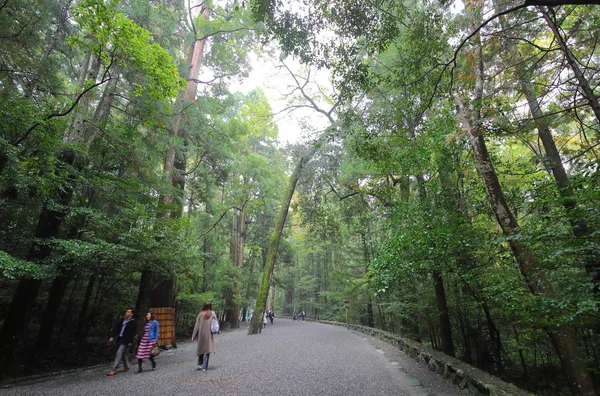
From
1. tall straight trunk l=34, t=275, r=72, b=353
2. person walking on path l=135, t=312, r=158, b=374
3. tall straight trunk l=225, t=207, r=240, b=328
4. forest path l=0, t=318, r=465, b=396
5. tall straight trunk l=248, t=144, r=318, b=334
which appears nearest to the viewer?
forest path l=0, t=318, r=465, b=396

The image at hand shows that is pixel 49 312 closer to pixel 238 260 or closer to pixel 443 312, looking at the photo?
pixel 443 312

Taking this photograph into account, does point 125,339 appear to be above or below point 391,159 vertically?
below

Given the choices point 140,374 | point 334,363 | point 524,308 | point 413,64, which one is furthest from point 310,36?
point 140,374

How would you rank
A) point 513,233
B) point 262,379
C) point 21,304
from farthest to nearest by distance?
1. point 21,304
2. point 262,379
3. point 513,233

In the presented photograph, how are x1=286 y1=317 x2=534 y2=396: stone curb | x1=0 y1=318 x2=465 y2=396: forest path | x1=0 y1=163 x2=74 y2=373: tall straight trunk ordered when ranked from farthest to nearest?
x1=0 y1=163 x2=74 y2=373: tall straight trunk
x1=0 y1=318 x2=465 y2=396: forest path
x1=286 y1=317 x2=534 y2=396: stone curb

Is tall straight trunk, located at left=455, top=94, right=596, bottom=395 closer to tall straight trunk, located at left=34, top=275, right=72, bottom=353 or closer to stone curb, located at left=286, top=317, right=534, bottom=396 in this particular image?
stone curb, located at left=286, top=317, right=534, bottom=396

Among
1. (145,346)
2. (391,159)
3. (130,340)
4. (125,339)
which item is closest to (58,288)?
(125,339)

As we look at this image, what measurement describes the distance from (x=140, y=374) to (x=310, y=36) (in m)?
7.70

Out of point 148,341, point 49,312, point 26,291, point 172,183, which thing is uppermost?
point 172,183

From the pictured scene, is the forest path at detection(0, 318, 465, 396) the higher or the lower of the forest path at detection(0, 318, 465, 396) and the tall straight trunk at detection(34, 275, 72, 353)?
the lower

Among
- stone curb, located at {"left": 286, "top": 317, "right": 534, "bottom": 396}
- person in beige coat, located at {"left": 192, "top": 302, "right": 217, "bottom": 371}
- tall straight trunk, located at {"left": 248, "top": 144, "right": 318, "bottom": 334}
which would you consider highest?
tall straight trunk, located at {"left": 248, "top": 144, "right": 318, "bottom": 334}

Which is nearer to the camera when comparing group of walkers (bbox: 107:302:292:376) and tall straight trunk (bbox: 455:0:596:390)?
tall straight trunk (bbox: 455:0:596:390)

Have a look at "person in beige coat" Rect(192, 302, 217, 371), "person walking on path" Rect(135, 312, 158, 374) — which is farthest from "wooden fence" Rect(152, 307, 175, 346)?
"person in beige coat" Rect(192, 302, 217, 371)

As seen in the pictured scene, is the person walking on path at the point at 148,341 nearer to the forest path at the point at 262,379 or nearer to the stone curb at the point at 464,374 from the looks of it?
the forest path at the point at 262,379
